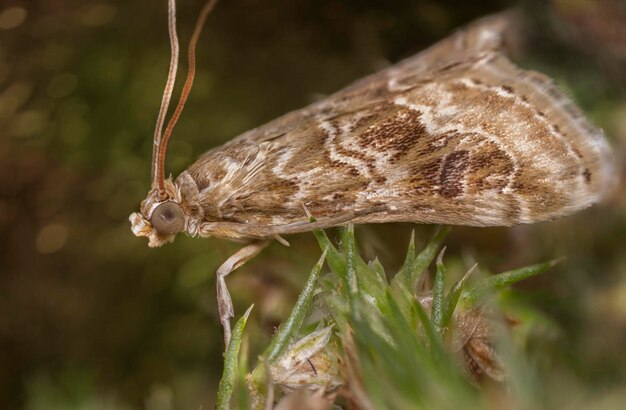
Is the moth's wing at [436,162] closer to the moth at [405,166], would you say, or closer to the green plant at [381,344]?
the moth at [405,166]

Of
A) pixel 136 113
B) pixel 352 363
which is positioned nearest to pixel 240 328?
pixel 352 363

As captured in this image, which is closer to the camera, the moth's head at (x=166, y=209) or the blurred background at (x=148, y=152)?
the moth's head at (x=166, y=209)

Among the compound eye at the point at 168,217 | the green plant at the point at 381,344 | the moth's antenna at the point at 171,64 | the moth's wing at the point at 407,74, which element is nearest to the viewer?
the green plant at the point at 381,344

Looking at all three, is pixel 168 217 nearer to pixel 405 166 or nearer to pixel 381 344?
pixel 405 166

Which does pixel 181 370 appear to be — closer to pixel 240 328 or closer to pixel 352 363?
pixel 240 328

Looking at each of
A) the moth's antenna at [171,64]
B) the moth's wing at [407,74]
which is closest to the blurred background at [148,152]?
the moth's wing at [407,74]

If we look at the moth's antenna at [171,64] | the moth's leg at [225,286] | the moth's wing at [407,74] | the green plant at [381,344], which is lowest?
the moth's leg at [225,286]

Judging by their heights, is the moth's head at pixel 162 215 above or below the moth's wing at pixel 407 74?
below
